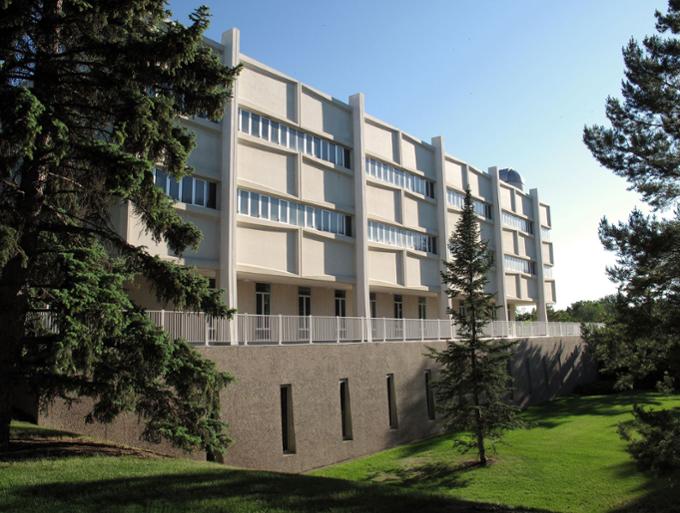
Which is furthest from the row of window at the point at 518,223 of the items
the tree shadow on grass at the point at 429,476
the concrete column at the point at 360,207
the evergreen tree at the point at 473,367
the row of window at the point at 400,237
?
the tree shadow on grass at the point at 429,476

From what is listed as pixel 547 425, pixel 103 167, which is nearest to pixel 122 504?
pixel 103 167

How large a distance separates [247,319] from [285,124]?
975cm

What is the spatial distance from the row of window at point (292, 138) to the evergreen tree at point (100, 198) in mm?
10969

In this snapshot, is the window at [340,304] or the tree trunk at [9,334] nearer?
the tree trunk at [9,334]

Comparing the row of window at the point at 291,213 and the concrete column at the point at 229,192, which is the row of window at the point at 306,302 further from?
the concrete column at the point at 229,192

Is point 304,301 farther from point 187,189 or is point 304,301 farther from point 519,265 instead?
point 519,265

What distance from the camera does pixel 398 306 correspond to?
32.6 metres

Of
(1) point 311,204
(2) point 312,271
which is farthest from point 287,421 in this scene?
(1) point 311,204

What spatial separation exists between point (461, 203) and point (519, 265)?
422 inches

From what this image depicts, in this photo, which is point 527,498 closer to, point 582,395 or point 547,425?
point 547,425

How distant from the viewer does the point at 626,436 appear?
12.8 m

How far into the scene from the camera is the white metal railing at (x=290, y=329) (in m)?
15.3

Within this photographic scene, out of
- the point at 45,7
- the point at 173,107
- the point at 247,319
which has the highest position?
the point at 45,7

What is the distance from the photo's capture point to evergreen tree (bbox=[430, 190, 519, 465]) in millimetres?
19188
